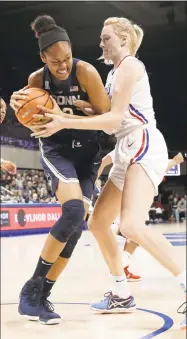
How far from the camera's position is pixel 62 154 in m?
2.74

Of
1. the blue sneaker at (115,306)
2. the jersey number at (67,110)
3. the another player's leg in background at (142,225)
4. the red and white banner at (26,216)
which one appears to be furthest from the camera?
the red and white banner at (26,216)

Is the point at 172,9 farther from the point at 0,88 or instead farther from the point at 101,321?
the point at 101,321

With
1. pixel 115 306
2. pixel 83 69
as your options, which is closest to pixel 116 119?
pixel 83 69

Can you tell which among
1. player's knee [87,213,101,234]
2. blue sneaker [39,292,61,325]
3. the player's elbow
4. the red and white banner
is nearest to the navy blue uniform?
player's knee [87,213,101,234]

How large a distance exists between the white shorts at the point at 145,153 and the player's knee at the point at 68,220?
30cm

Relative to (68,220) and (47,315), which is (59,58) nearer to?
(68,220)

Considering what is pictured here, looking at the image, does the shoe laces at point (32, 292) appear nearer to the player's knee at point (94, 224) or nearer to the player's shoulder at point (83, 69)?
the player's knee at point (94, 224)

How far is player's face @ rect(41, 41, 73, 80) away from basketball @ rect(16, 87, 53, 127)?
164 millimetres

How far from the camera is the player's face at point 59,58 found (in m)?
2.38

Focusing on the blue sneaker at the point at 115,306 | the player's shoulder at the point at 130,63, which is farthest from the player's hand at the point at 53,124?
the blue sneaker at the point at 115,306

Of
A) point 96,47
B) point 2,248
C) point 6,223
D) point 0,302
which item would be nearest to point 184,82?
point 96,47

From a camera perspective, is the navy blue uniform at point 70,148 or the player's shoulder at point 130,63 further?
the navy blue uniform at point 70,148

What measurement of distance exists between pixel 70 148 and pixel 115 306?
0.99m

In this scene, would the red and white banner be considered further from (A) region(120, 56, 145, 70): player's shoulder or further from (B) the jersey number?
(A) region(120, 56, 145, 70): player's shoulder
